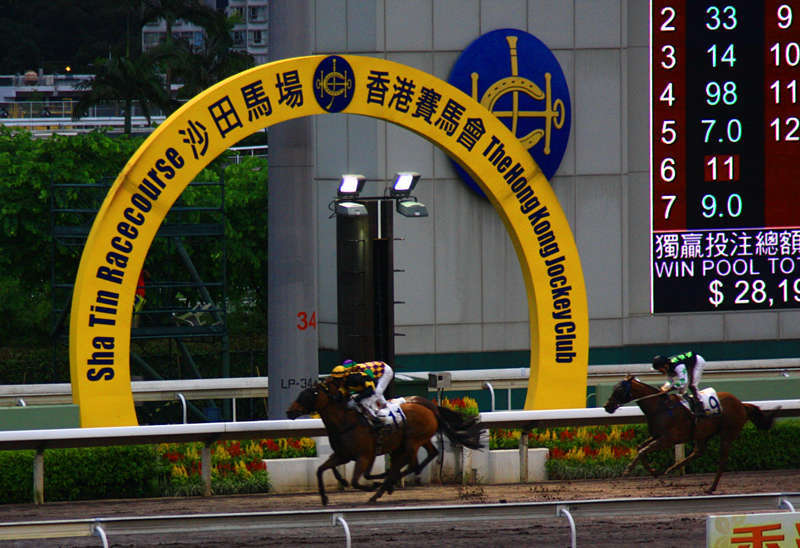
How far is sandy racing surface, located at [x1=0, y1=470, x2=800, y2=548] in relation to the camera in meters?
9.48

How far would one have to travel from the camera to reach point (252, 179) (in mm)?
23422

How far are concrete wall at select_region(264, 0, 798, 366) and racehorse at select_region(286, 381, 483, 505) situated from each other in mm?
6167

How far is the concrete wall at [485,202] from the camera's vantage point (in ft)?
56.8

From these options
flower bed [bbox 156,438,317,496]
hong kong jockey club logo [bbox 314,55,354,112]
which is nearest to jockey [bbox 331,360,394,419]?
flower bed [bbox 156,438,317,496]

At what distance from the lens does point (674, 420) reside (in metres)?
11.3

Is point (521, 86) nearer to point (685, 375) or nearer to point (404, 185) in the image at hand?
point (404, 185)

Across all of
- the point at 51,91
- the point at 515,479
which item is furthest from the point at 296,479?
the point at 51,91

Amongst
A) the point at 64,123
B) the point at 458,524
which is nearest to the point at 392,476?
the point at 458,524

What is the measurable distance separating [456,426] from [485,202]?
22.4 feet

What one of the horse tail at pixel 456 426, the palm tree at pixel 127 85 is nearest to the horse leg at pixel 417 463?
the horse tail at pixel 456 426

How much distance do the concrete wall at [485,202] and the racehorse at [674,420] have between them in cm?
604

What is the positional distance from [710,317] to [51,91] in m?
42.2

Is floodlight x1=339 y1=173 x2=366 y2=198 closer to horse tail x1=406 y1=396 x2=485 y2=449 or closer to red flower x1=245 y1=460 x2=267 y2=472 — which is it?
horse tail x1=406 y1=396 x2=485 y2=449

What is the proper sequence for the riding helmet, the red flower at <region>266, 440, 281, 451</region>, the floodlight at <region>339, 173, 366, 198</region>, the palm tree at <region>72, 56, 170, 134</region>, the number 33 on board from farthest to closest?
the palm tree at <region>72, 56, 170, 134</region> < the floodlight at <region>339, 173, 366, 198</region> < the number 33 on board < the red flower at <region>266, 440, 281, 451</region> < the riding helmet
